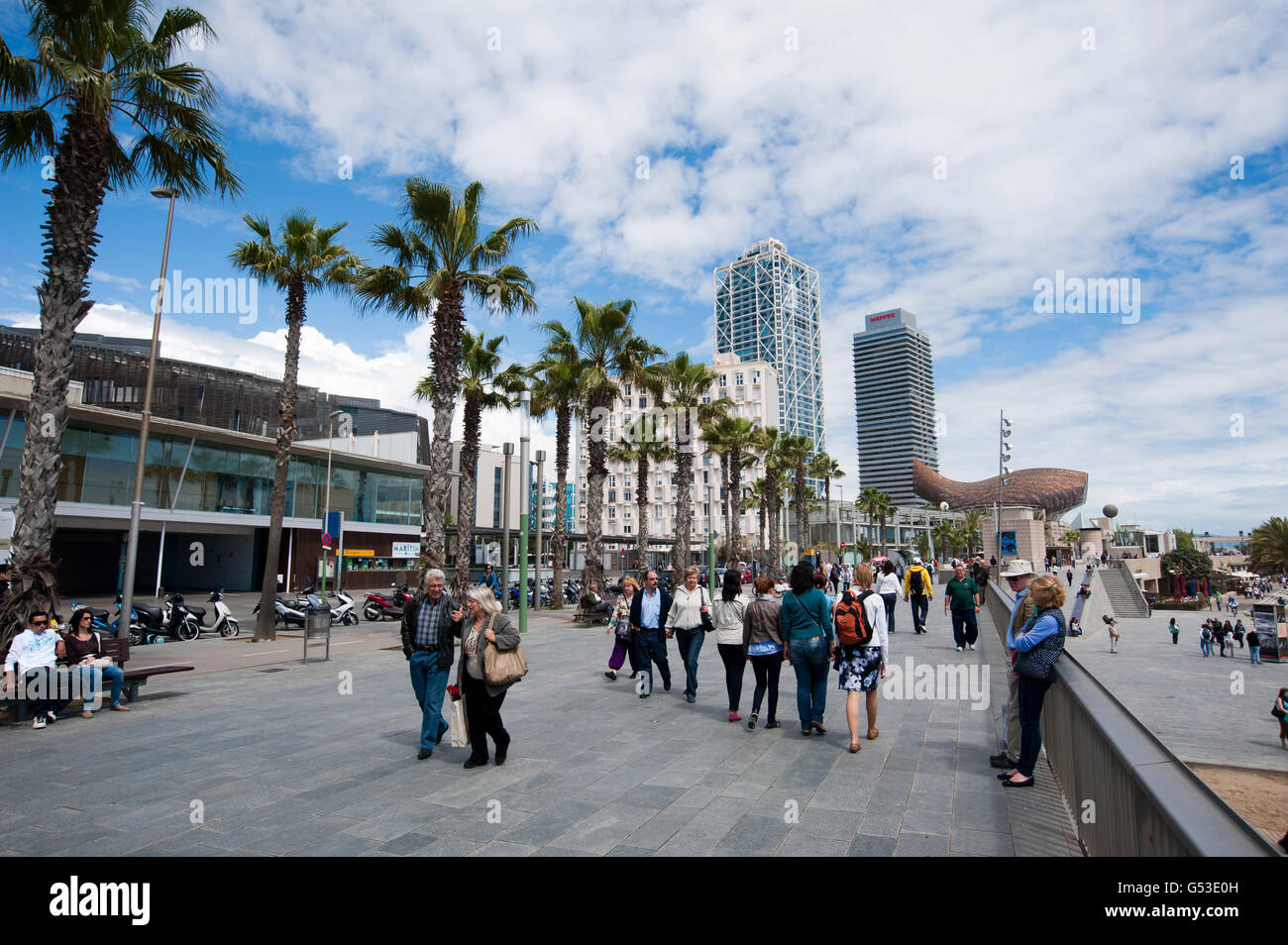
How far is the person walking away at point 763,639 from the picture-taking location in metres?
7.20

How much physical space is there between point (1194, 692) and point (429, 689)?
24735 millimetres

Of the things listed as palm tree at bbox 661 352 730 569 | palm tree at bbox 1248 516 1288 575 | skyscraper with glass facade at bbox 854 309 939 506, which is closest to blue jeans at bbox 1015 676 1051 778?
palm tree at bbox 661 352 730 569

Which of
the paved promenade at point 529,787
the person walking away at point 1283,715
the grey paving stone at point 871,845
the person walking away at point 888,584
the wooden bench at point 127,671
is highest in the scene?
the person walking away at point 888,584

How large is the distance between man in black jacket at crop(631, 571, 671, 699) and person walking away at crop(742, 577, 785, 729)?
6.90ft

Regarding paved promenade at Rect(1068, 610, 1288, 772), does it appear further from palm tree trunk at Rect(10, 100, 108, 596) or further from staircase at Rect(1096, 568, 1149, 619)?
palm tree trunk at Rect(10, 100, 108, 596)

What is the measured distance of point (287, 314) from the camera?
59.1 ft

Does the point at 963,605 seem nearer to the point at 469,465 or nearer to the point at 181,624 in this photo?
the point at 469,465

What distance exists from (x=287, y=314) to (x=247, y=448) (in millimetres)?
20952

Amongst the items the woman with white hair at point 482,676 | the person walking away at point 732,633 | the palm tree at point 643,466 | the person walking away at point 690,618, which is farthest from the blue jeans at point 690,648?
the palm tree at point 643,466

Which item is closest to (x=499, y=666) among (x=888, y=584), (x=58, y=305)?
(x=58, y=305)

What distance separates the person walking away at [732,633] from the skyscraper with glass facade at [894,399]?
188 m

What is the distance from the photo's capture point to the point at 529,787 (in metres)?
5.60

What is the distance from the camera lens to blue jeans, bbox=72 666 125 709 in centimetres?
846

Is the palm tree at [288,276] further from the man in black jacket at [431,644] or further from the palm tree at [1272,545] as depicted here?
the palm tree at [1272,545]
